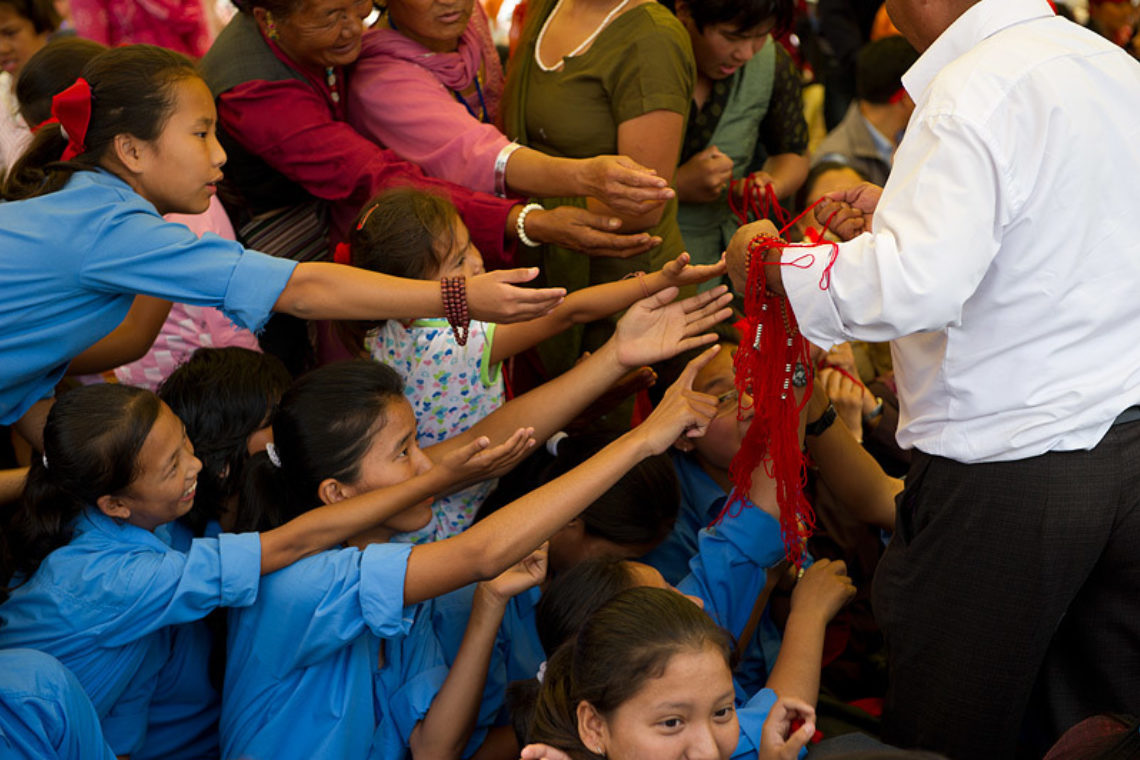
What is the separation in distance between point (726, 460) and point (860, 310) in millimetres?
1028

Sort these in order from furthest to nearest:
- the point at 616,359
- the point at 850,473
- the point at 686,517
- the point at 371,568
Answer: the point at 686,517 → the point at 850,473 → the point at 616,359 → the point at 371,568

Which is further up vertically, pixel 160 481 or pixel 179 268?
pixel 179 268

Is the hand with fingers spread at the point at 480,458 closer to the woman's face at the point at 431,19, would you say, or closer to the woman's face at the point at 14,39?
the woman's face at the point at 431,19

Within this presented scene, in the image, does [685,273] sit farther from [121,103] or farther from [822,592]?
[121,103]

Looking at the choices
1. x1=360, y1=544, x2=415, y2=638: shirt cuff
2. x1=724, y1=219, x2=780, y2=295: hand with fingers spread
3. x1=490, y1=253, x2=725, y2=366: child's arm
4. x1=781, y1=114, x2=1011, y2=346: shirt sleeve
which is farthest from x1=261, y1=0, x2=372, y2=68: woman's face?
x1=781, y1=114, x2=1011, y2=346: shirt sleeve

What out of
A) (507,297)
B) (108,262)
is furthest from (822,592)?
(108,262)

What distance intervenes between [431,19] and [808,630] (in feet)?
5.13

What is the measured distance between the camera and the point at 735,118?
322cm

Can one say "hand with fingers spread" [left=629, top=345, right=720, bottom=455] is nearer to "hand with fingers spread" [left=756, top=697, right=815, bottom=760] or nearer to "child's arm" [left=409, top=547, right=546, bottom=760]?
"child's arm" [left=409, top=547, right=546, bottom=760]

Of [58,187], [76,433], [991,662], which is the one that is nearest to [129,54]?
[58,187]

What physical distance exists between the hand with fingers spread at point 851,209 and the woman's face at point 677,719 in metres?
0.81

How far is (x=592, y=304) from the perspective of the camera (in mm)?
2354

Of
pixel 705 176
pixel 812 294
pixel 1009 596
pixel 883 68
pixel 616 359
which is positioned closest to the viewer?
pixel 812 294

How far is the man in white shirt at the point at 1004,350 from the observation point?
1.57 m
